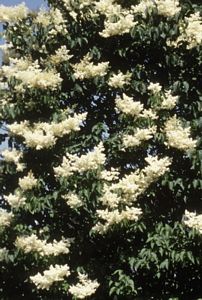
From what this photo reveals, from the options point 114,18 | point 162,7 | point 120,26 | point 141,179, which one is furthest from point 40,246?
point 162,7

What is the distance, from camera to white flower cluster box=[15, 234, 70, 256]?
23.0 feet

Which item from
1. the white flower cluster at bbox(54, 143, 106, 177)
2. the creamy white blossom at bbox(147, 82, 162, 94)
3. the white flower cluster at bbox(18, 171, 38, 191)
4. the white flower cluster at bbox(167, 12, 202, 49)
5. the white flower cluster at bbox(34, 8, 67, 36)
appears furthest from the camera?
the white flower cluster at bbox(34, 8, 67, 36)

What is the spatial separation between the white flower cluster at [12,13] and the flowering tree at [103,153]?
17mm

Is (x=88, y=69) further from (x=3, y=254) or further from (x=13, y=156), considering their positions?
(x=3, y=254)

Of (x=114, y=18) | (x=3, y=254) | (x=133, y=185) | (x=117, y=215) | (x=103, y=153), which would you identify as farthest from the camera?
(x=114, y=18)

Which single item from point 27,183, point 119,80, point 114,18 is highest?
point 114,18

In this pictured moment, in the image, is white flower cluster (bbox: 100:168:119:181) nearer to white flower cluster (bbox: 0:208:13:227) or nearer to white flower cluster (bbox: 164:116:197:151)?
white flower cluster (bbox: 164:116:197:151)

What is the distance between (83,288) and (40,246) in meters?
0.72

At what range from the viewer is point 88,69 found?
7.69m

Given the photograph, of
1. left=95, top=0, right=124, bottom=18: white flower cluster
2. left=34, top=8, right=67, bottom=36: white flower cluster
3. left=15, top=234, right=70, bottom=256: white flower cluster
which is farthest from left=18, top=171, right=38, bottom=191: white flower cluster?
left=95, top=0, right=124, bottom=18: white flower cluster

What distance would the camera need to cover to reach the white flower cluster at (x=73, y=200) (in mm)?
6879

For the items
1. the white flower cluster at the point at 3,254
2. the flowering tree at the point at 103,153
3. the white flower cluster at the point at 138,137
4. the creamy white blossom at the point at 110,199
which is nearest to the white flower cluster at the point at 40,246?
the flowering tree at the point at 103,153

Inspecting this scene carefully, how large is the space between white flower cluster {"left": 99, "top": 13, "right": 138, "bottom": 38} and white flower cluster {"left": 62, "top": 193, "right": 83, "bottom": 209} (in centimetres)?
224

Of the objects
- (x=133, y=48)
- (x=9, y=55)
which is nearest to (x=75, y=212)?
(x=133, y=48)
